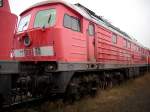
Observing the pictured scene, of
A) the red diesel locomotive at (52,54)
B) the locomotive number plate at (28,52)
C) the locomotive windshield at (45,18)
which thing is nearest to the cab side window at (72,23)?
the red diesel locomotive at (52,54)

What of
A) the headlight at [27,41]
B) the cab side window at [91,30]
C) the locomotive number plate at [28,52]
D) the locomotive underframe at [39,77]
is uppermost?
the cab side window at [91,30]

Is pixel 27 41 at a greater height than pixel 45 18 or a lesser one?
lesser

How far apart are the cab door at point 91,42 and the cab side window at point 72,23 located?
0.70m

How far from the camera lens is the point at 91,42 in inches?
384

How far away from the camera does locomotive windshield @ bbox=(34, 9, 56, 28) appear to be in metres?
8.08

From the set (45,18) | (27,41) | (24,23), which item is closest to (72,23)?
(45,18)

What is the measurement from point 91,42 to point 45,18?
222cm

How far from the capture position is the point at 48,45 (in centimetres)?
786

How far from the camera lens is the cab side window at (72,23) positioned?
8250 millimetres

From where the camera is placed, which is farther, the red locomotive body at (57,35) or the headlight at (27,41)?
the headlight at (27,41)

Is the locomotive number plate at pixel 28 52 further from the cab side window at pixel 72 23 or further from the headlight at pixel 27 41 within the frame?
the cab side window at pixel 72 23

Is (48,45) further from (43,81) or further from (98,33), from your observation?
(98,33)

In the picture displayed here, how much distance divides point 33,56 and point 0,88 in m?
2.44

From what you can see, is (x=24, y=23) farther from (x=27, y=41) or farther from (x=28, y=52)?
(x=28, y=52)
